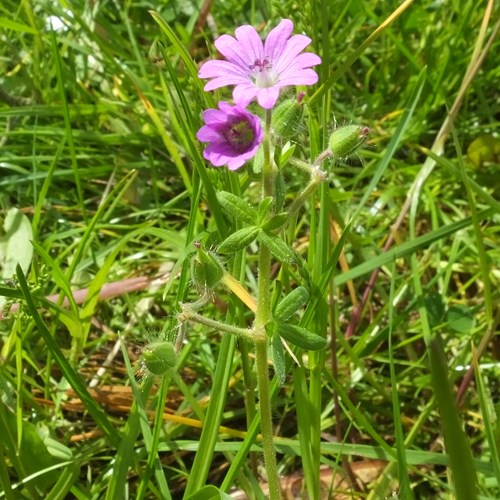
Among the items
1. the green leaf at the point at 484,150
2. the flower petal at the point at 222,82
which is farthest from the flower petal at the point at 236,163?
the green leaf at the point at 484,150

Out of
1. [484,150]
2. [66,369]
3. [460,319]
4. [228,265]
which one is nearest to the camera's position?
[66,369]

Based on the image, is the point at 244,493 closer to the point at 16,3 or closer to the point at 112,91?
the point at 112,91

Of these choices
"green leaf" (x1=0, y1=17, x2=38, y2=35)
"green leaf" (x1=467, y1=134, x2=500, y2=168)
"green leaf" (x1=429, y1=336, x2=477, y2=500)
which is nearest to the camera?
"green leaf" (x1=429, y1=336, x2=477, y2=500)

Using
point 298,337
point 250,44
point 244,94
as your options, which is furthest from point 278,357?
point 250,44

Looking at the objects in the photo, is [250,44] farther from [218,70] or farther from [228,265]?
[228,265]

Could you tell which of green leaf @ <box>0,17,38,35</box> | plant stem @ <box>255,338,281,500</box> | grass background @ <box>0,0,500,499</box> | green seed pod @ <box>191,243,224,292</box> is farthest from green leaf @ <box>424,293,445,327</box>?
green leaf @ <box>0,17,38,35</box>

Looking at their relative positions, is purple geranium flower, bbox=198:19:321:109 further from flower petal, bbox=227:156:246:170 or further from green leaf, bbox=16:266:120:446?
green leaf, bbox=16:266:120:446

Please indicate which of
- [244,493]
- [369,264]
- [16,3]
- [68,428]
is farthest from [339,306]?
[16,3]
